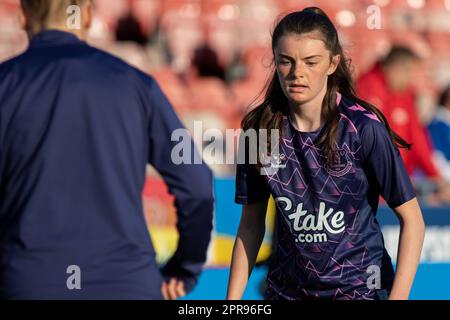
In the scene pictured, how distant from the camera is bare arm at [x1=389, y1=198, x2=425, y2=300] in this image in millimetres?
3086

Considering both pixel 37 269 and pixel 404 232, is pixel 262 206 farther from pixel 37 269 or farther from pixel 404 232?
pixel 37 269

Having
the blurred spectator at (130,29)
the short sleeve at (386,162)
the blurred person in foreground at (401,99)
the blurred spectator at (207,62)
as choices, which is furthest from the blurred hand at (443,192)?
the short sleeve at (386,162)

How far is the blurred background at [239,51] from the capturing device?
7.68 meters

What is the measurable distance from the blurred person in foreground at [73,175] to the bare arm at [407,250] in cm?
88

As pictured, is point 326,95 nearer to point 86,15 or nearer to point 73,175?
point 86,15

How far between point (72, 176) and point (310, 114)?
104 centimetres

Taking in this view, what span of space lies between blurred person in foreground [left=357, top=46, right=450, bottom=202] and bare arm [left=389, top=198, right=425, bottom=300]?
4.30 metres

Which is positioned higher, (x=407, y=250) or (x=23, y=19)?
(x=23, y=19)

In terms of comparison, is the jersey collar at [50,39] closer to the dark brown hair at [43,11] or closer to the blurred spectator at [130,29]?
the dark brown hair at [43,11]

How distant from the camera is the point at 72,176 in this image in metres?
2.55

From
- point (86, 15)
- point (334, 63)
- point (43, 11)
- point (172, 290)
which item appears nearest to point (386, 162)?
point (334, 63)

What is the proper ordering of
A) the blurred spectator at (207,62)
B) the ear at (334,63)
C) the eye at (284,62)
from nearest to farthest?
the eye at (284,62), the ear at (334,63), the blurred spectator at (207,62)

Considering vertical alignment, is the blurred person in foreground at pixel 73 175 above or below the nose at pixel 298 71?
below

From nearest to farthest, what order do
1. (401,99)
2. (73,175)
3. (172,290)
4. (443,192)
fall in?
(73,175) → (172,290) → (443,192) → (401,99)
